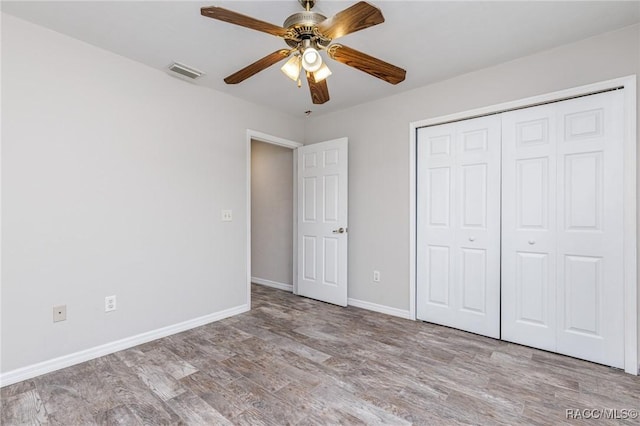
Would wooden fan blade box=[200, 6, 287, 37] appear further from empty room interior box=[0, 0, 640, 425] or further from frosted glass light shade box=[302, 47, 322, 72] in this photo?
frosted glass light shade box=[302, 47, 322, 72]

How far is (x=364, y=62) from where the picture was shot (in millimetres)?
1947

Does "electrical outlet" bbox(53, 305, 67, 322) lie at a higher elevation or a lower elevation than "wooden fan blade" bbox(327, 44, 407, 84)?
lower

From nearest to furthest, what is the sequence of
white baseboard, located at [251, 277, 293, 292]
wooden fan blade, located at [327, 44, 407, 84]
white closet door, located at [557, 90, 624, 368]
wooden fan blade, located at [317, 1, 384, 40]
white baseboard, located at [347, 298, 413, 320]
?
wooden fan blade, located at [317, 1, 384, 40], wooden fan blade, located at [327, 44, 407, 84], white closet door, located at [557, 90, 624, 368], white baseboard, located at [347, 298, 413, 320], white baseboard, located at [251, 277, 293, 292]

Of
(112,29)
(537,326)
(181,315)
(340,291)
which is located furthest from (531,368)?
(112,29)

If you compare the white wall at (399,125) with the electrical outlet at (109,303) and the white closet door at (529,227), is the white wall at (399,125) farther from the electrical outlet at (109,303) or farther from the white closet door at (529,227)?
the electrical outlet at (109,303)

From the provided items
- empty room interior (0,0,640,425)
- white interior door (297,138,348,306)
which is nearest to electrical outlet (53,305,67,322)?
empty room interior (0,0,640,425)

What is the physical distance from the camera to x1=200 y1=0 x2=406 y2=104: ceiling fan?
1532 mm

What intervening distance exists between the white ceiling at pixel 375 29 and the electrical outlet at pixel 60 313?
202 centimetres

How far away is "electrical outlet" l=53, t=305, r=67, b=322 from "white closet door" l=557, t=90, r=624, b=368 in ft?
12.6

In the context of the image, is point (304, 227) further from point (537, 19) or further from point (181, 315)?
point (537, 19)

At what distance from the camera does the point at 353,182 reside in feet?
12.6

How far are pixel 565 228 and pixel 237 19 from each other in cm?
277

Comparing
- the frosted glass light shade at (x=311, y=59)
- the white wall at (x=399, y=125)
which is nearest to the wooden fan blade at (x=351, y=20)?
the frosted glass light shade at (x=311, y=59)

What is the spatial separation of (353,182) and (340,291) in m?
1.34
